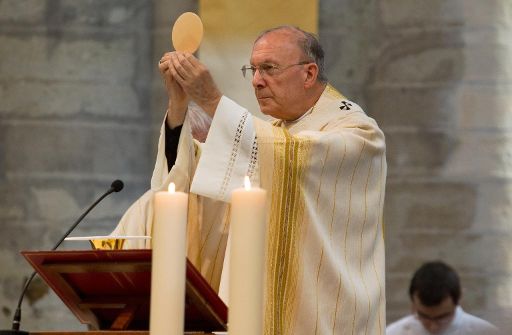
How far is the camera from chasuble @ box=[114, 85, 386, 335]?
3.85 metres

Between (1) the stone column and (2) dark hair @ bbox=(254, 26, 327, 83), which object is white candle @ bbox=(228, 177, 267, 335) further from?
(1) the stone column

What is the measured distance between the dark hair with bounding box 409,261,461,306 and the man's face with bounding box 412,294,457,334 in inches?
0.9

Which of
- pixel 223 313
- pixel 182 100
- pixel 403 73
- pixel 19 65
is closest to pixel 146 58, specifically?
pixel 19 65

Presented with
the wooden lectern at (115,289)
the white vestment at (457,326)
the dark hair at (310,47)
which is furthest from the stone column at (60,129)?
the wooden lectern at (115,289)

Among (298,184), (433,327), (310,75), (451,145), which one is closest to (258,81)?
(310,75)

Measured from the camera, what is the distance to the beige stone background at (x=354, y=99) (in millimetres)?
6969

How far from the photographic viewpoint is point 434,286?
6.43 meters

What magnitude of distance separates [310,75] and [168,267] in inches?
87.1

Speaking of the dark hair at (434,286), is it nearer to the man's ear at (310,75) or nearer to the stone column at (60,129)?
the stone column at (60,129)

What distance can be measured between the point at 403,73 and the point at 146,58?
1538 millimetres

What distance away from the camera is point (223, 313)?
2982 mm

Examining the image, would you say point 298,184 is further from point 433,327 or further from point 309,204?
point 433,327

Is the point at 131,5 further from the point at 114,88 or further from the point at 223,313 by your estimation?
the point at 223,313

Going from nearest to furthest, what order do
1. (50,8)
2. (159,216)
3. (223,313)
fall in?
(159,216), (223,313), (50,8)
